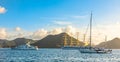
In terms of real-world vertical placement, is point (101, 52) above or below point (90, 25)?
below

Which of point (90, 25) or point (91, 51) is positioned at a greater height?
point (90, 25)

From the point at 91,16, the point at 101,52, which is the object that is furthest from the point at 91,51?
the point at 91,16

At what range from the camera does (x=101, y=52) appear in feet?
614

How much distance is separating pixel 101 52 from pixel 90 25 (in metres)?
20.5

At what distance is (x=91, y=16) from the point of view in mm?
176625

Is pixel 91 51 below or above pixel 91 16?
below

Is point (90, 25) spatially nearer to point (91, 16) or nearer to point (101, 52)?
point (91, 16)

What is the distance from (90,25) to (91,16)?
19.6ft

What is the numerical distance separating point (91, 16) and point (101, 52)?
2594 cm

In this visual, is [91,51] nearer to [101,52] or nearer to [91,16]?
[101,52]

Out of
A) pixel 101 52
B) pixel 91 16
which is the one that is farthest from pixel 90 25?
pixel 101 52

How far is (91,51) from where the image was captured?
17962 cm

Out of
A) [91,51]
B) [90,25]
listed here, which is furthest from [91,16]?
[91,51]
